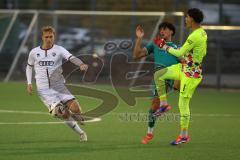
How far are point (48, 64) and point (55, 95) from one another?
0.55 m

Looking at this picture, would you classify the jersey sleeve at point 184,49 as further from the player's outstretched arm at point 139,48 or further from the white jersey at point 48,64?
the white jersey at point 48,64

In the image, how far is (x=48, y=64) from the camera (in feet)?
42.6

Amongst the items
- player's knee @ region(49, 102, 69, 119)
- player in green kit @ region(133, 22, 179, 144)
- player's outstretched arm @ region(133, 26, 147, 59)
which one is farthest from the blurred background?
player's knee @ region(49, 102, 69, 119)

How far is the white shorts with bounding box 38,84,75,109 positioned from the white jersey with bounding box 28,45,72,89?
8cm

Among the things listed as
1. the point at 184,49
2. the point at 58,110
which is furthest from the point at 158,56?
the point at 58,110

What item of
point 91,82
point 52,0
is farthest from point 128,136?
point 52,0

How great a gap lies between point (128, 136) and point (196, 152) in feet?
7.47

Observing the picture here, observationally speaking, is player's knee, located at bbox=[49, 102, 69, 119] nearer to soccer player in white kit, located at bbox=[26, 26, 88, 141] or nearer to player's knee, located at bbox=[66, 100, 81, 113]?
soccer player in white kit, located at bbox=[26, 26, 88, 141]

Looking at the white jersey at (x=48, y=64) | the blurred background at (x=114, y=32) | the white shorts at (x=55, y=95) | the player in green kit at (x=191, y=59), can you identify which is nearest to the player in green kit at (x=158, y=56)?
the player in green kit at (x=191, y=59)

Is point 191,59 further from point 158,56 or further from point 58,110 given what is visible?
point 58,110

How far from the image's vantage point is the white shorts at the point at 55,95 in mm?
12922

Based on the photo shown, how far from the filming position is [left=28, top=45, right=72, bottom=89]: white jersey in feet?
42.6

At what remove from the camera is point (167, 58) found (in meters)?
13.3

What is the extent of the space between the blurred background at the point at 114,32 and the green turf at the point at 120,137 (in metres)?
6.93
